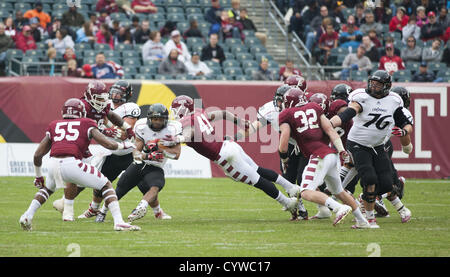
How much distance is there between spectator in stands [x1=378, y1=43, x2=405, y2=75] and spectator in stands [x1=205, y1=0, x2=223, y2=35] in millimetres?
4253

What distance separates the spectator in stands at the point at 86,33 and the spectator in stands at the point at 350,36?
6488 mm

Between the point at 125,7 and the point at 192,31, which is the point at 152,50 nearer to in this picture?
the point at 192,31

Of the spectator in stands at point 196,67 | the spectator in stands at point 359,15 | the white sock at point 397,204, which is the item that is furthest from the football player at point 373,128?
the spectator in stands at point 359,15

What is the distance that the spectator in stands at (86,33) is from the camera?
18562 mm

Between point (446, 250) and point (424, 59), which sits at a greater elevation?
point (446, 250)

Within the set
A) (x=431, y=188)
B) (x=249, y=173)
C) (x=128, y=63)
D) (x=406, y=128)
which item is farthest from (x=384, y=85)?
(x=128, y=63)

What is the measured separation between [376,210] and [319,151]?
2001mm

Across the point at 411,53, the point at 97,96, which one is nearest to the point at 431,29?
the point at 411,53

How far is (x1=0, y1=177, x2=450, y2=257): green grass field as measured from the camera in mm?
7172

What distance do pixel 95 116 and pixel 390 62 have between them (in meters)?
10.8

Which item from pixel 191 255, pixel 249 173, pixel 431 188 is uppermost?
pixel 191 255

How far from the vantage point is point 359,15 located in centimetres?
2155

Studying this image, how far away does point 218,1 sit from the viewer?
20.8m
